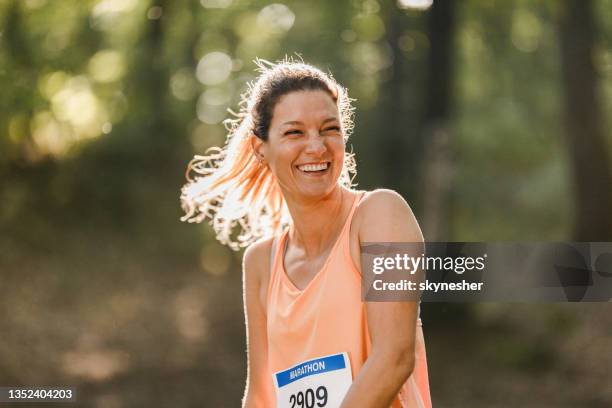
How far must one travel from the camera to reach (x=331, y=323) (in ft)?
7.05

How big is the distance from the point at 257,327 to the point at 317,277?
1.26 feet

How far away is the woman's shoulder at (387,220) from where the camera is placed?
2.13m

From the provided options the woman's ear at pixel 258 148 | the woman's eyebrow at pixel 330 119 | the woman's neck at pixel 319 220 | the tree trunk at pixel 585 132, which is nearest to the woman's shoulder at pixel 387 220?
the woman's neck at pixel 319 220

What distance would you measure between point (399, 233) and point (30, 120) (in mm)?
6983

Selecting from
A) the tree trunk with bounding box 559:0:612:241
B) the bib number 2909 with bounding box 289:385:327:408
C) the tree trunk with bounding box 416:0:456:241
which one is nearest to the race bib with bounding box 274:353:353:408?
the bib number 2909 with bounding box 289:385:327:408

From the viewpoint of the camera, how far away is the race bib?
2.14 meters

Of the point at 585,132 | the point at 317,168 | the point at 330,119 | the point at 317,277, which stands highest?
the point at 585,132

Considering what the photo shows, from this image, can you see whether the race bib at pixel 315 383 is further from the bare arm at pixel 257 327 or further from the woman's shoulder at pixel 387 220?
the woman's shoulder at pixel 387 220

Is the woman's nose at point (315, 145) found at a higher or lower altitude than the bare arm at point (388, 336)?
higher

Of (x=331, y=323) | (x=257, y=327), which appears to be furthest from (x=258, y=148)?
(x=331, y=323)

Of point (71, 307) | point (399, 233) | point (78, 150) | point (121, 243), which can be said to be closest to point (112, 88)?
point (78, 150)

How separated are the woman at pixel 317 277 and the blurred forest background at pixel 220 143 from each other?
4.49 metres

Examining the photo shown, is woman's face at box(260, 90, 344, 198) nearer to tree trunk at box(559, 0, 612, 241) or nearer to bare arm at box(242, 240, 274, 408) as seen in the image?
bare arm at box(242, 240, 274, 408)

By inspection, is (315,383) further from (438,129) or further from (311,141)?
(438,129)
